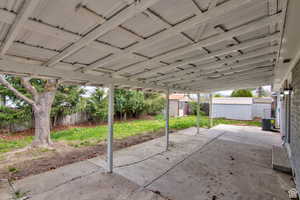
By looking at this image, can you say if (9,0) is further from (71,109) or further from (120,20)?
(71,109)

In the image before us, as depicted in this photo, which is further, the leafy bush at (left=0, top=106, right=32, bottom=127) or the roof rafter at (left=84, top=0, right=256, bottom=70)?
the leafy bush at (left=0, top=106, right=32, bottom=127)

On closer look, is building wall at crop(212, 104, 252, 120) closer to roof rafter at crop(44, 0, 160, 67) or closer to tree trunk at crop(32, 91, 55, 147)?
tree trunk at crop(32, 91, 55, 147)

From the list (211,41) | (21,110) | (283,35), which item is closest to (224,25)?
(211,41)

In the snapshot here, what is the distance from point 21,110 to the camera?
6711 millimetres

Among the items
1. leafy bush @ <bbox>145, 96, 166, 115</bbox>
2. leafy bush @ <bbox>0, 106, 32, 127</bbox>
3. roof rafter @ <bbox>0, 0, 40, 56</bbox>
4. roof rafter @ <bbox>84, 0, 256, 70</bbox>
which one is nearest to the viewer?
roof rafter @ <bbox>0, 0, 40, 56</bbox>

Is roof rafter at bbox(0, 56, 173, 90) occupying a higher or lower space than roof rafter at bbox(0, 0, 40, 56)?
lower

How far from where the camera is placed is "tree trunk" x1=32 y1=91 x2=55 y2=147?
4.74 meters

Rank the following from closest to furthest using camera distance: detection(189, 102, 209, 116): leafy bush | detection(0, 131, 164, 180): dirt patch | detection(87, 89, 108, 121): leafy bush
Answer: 1. detection(0, 131, 164, 180): dirt patch
2. detection(87, 89, 108, 121): leafy bush
3. detection(189, 102, 209, 116): leafy bush

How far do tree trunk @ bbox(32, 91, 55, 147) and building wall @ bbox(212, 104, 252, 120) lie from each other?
14311 mm

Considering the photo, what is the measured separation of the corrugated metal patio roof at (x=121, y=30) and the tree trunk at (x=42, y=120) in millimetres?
3151

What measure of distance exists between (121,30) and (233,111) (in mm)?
14649

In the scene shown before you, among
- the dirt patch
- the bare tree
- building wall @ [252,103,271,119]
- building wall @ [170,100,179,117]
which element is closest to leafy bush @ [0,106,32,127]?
the bare tree

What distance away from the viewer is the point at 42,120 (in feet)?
15.7

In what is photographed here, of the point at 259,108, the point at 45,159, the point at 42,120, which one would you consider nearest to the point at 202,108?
the point at 259,108
